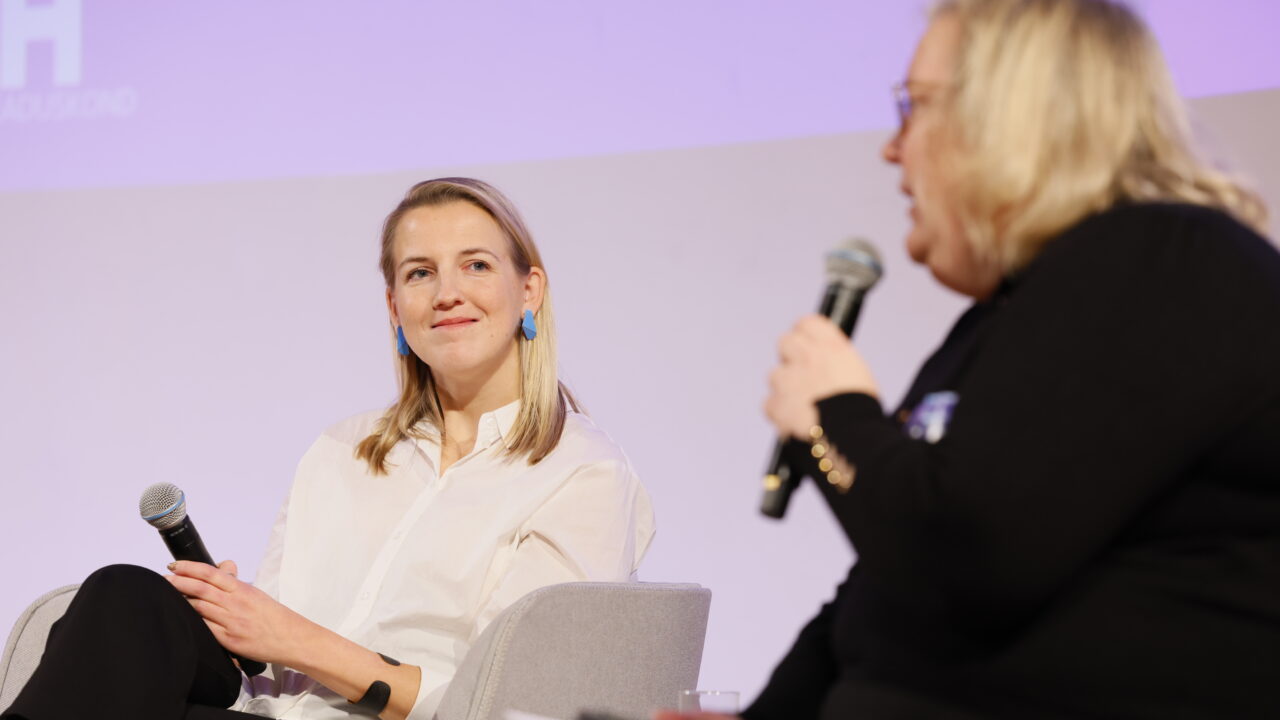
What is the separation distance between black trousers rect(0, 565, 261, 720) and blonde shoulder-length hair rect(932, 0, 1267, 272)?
4.13 ft

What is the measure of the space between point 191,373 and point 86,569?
2.24ft

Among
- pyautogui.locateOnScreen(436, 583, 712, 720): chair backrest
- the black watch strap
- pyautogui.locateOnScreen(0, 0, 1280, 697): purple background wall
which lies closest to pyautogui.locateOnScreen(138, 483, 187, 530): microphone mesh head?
the black watch strap

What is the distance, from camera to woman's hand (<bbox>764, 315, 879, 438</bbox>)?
101 centimetres

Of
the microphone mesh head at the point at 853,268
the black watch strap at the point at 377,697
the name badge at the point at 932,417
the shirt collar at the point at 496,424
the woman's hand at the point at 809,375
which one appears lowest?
the black watch strap at the point at 377,697

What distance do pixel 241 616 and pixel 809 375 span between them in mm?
1147

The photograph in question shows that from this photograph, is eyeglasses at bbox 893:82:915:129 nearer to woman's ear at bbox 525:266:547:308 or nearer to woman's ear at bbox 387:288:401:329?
woman's ear at bbox 525:266:547:308

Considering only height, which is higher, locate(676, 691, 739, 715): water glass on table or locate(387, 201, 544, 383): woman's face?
locate(387, 201, 544, 383): woman's face

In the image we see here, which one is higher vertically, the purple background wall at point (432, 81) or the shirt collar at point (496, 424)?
the purple background wall at point (432, 81)

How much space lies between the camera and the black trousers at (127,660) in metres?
1.60

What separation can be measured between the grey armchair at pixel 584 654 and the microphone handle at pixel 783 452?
73cm

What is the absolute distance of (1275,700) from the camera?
878 mm

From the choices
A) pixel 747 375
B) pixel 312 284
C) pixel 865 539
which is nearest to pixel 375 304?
pixel 312 284

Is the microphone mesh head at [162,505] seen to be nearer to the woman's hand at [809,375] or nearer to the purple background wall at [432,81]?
the woman's hand at [809,375]

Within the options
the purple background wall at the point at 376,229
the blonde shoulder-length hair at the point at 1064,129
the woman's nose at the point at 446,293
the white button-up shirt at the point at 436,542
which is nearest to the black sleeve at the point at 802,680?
the blonde shoulder-length hair at the point at 1064,129
